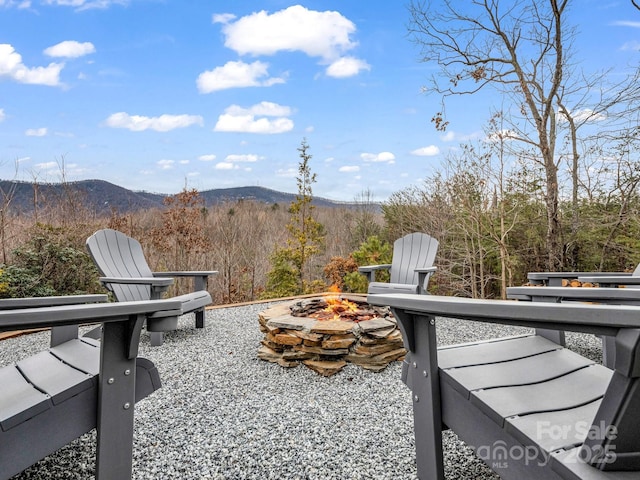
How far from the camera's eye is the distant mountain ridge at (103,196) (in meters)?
4.95

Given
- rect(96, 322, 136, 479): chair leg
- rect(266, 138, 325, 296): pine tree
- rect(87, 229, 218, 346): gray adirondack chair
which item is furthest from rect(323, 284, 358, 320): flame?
rect(266, 138, 325, 296): pine tree

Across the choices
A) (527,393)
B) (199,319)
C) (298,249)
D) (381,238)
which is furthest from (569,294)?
(381,238)

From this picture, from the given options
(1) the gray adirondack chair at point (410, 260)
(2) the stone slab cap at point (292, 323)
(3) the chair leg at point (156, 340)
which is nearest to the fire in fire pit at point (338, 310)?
(2) the stone slab cap at point (292, 323)

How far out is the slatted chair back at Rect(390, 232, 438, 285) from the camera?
13.3 ft

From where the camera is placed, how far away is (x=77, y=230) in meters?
4.86

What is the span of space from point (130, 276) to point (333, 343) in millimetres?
1990

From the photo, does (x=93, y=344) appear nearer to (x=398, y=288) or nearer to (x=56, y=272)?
(x=398, y=288)

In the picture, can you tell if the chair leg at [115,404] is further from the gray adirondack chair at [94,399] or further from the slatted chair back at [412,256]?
the slatted chair back at [412,256]

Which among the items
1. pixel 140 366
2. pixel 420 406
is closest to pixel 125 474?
pixel 140 366

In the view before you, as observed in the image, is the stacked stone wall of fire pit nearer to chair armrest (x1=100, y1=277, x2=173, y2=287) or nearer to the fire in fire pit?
the fire in fire pit

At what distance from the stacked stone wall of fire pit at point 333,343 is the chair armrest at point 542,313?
1.57 meters

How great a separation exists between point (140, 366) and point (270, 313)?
1.77 m

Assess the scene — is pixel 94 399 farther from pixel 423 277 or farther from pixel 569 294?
pixel 423 277

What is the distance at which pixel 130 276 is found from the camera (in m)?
3.40
